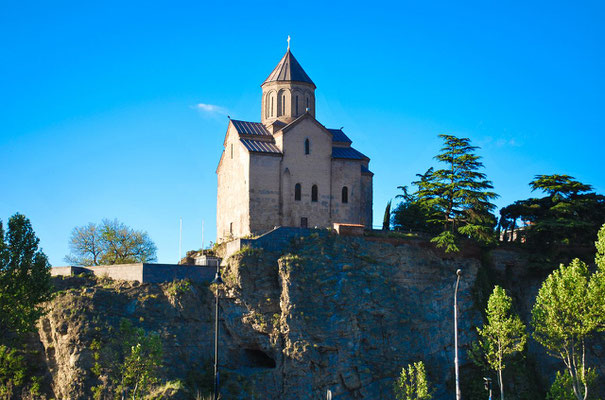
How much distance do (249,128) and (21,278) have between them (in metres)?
20.0

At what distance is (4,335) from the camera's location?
44781 mm

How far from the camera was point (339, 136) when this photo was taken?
59.8 meters

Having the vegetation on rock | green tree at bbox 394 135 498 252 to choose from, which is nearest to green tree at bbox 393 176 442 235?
green tree at bbox 394 135 498 252

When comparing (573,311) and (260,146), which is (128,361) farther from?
(573,311)

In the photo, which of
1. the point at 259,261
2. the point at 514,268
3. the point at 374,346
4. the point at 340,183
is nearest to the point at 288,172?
the point at 340,183

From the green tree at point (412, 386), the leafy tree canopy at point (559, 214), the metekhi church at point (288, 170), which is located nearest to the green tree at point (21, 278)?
the metekhi church at point (288, 170)

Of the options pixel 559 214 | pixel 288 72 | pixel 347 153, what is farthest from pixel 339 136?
pixel 559 214

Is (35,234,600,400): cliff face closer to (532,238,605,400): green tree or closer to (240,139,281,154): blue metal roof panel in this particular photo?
(240,139,281,154): blue metal roof panel

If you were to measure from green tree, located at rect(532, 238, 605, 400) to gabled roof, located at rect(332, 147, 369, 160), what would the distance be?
60.2 feet

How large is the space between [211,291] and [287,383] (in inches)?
291

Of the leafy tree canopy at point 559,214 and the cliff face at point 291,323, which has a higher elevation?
the leafy tree canopy at point 559,214

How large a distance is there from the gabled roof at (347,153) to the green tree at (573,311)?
1835cm

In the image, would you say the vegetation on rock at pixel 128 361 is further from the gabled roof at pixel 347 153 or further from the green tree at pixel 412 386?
the gabled roof at pixel 347 153

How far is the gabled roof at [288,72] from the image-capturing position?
192ft
